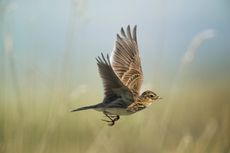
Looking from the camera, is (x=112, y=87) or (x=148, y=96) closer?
(x=112, y=87)

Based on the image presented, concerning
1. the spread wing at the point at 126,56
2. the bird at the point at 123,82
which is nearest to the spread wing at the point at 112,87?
the bird at the point at 123,82

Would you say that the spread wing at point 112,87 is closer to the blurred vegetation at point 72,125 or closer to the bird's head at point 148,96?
the bird's head at point 148,96

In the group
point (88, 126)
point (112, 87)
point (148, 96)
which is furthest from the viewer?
point (88, 126)

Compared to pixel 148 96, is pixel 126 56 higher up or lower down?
higher up

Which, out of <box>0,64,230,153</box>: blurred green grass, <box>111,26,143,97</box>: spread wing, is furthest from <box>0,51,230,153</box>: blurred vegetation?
<box>111,26,143,97</box>: spread wing

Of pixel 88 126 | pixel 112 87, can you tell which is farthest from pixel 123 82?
pixel 88 126

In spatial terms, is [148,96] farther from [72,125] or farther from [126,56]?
[72,125]

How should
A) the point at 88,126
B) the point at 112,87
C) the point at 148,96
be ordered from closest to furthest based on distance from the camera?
the point at 112,87
the point at 148,96
the point at 88,126
